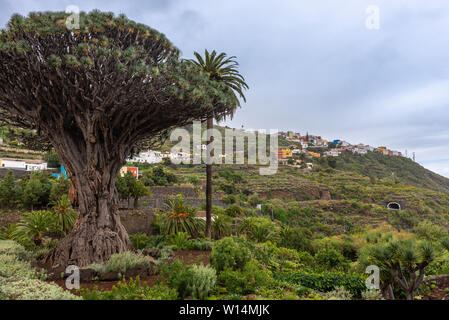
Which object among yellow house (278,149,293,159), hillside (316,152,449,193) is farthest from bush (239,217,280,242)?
hillside (316,152,449,193)

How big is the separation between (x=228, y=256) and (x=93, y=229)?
5.28 metres

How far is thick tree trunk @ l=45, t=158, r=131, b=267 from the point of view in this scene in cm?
968

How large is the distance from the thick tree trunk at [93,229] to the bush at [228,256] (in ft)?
13.2

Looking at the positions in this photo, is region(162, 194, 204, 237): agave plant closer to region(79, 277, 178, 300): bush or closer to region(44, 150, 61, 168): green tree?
region(79, 277, 178, 300): bush

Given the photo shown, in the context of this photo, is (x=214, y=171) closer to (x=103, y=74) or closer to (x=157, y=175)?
(x=157, y=175)

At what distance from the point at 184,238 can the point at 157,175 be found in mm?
36209

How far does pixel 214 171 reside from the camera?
59625 millimetres

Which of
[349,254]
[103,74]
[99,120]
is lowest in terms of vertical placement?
[349,254]

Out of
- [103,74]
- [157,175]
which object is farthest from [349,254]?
[157,175]

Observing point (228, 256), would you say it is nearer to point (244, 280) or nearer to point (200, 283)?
point (244, 280)

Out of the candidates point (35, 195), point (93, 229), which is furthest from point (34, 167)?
point (93, 229)

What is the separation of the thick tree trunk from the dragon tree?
3cm
